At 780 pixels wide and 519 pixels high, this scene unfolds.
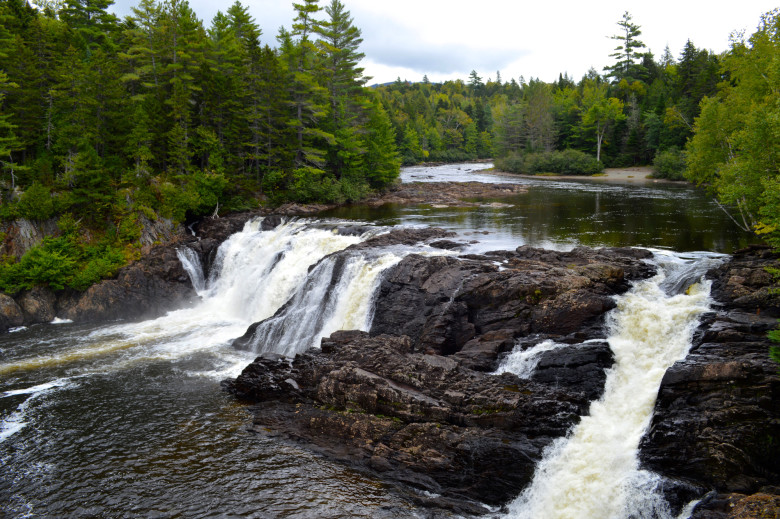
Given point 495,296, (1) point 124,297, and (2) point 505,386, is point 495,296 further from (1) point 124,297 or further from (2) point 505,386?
(1) point 124,297

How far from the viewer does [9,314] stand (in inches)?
951

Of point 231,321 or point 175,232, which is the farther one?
point 175,232

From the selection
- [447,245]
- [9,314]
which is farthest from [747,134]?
[9,314]

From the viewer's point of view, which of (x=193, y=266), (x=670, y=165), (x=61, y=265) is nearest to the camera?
(x=61, y=265)

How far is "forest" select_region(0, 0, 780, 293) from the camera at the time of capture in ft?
85.0

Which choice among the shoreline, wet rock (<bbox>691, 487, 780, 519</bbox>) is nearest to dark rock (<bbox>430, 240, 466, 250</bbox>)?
wet rock (<bbox>691, 487, 780, 519</bbox>)

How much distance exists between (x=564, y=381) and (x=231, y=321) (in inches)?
676

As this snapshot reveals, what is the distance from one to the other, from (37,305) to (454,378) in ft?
75.5

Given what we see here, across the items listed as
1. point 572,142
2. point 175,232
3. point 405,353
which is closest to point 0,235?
point 175,232

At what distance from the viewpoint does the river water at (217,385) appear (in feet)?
36.4

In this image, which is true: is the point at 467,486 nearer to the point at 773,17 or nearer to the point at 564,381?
the point at 564,381

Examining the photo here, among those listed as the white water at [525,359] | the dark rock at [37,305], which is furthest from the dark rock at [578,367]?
the dark rock at [37,305]

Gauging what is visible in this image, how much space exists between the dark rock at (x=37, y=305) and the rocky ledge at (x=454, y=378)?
15.1 metres

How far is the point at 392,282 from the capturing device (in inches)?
776
